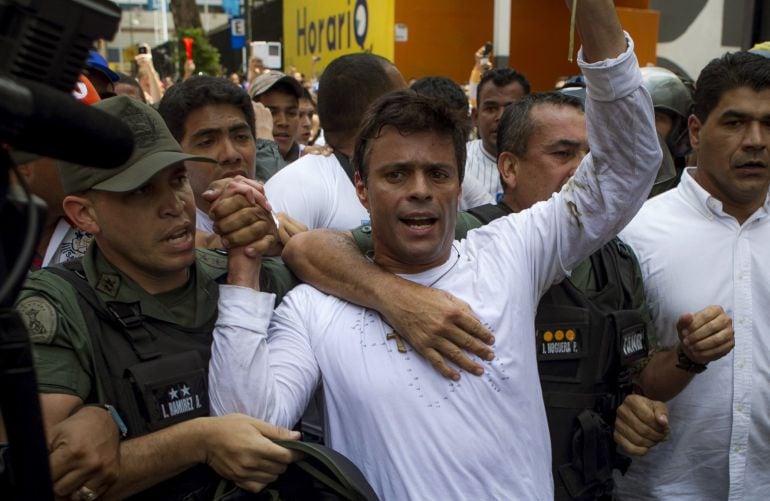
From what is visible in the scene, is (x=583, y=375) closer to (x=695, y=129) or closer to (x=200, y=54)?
(x=695, y=129)

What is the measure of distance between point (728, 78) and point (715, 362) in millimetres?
1023

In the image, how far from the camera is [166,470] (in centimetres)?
191

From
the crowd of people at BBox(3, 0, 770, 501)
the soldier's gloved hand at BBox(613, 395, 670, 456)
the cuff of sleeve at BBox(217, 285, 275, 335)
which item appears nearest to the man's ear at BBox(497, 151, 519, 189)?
the crowd of people at BBox(3, 0, 770, 501)

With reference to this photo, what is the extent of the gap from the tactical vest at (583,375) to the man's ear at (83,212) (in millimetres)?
1349

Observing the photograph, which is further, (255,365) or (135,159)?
(135,159)

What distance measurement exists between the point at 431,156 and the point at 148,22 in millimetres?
65944

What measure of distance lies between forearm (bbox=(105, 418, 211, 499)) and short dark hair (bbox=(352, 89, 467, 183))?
0.93m

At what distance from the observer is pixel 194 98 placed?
10.6 ft

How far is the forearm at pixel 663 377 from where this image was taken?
97.7 inches

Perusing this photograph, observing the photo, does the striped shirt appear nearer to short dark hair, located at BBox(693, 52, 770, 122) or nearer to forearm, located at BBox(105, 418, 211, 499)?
short dark hair, located at BBox(693, 52, 770, 122)

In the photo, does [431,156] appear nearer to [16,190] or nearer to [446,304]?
[446,304]

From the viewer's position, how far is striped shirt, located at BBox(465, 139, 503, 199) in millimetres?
4992

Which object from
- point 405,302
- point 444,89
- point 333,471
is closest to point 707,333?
point 405,302

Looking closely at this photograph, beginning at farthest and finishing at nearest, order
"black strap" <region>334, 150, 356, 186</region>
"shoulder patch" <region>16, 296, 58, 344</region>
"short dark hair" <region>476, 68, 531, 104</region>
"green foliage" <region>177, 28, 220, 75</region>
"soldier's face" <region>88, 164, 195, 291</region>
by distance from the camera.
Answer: "green foliage" <region>177, 28, 220, 75</region>
"short dark hair" <region>476, 68, 531, 104</region>
"black strap" <region>334, 150, 356, 186</region>
"soldier's face" <region>88, 164, 195, 291</region>
"shoulder patch" <region>16, 296, 58, 344</region>
